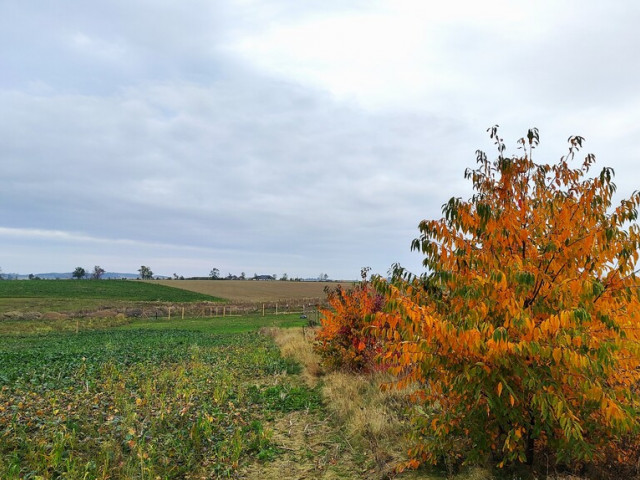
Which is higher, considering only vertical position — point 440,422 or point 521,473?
point 440,422

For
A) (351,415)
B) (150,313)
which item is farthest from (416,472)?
(150,313)

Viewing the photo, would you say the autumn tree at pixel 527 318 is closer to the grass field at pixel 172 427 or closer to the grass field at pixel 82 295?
the grass field at pixel 172 427

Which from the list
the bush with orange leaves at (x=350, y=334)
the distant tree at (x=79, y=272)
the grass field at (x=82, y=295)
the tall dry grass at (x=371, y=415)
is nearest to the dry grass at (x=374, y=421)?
the tall dry grass at (x=371, y=415)

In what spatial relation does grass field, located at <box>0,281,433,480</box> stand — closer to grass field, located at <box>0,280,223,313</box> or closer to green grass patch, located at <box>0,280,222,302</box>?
grass field, located at <box>0,280,223,313</box>

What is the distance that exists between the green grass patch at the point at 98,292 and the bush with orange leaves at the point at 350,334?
66.5 metres

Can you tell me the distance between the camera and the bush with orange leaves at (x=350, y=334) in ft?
39.7

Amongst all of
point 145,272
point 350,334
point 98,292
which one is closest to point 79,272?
point 145,272

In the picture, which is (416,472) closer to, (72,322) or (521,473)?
(521,473)

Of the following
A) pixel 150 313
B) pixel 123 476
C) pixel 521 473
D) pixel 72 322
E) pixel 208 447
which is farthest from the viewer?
pixel 150 313

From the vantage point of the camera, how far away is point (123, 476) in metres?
5.54

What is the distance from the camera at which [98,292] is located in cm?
7888

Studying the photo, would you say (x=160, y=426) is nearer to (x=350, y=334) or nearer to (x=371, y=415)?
(x=371, y=415)

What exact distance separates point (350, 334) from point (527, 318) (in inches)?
353

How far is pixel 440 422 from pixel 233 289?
316 ft
